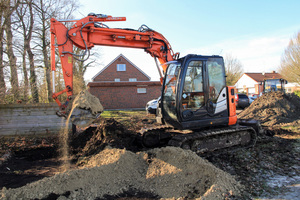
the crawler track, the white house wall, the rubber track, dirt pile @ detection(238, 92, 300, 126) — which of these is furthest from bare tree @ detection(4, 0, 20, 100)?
the white house wall

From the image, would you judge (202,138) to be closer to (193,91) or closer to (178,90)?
(193,91)

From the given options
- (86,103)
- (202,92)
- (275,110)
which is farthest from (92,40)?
(275,110)

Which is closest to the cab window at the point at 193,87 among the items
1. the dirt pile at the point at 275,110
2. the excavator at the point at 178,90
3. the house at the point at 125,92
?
the excavator at the point at 178,90

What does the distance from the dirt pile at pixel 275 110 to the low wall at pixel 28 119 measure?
977cm

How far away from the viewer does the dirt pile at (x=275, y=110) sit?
1148cm

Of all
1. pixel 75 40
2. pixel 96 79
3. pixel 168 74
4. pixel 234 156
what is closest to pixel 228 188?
pixel 234 156

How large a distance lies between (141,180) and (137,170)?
287 mm

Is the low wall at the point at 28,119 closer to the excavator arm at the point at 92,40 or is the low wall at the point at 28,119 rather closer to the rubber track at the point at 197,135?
the excavator arm at the point at 92,40

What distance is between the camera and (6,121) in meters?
7.93

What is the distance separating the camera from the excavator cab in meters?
5.27

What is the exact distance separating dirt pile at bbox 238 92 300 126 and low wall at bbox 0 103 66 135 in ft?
32.0

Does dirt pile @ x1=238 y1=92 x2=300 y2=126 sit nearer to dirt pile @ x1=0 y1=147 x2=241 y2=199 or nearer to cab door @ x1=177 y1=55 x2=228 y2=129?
cab door @ x1=177 y1=55 x2=228 y2=129

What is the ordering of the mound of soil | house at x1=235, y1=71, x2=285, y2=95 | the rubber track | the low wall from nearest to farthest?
the rubber track, the mound of soil, the low wall, house at x1=235, y1=71, x2=285, y2=95

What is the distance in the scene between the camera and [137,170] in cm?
444
